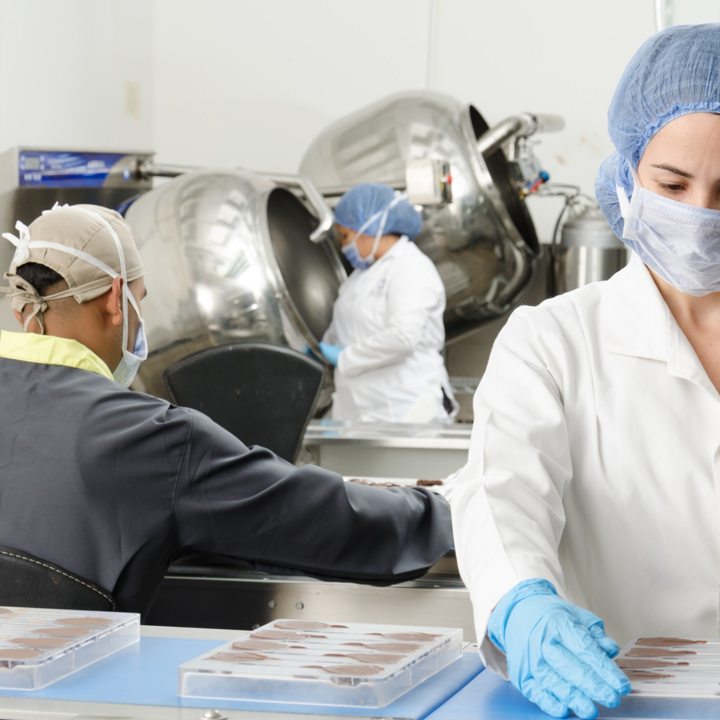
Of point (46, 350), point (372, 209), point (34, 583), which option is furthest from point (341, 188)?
point (34, 583)

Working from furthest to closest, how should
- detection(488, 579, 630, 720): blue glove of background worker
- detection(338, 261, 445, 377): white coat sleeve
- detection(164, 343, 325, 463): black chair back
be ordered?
1. detection(338, 261, 445, 377): white coat sleeve
2. detection(164, 343, 325, 463): black chair back
3. detection(488, 579, 630, 720): blue glove of background worker

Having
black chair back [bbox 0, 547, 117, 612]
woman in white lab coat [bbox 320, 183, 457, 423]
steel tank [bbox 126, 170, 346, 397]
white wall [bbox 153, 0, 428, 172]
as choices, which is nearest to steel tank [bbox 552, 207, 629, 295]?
woman in white lab coat [bbox 320, 183, 457, 423]

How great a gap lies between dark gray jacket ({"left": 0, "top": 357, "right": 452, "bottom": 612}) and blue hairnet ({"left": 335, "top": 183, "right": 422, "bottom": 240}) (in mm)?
1850

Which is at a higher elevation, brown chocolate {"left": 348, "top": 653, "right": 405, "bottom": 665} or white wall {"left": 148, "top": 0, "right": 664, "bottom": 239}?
white wall {"left": 148, "top": 0, "right": 664, "bottom": 239}

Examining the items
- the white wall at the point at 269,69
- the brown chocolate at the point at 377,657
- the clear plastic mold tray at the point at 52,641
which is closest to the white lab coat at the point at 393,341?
the white wall at the point at 269,69

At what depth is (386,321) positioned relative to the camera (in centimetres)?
288

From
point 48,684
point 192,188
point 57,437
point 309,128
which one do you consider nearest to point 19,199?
point 192,188

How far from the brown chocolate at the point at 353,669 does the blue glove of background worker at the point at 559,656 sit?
10 centimetres

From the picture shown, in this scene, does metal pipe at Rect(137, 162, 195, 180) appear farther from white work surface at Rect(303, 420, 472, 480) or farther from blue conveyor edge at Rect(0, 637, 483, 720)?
blue conveyor edge at Rect(0, 637, 483, 720)

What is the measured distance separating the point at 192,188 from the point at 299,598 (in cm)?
158

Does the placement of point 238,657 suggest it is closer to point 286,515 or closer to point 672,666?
point 672,666

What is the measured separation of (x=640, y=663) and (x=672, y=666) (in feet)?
0.07

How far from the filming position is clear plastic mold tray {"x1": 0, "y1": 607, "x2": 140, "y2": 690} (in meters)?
0.66

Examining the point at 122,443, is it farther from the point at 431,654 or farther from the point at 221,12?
the point at 221,12
